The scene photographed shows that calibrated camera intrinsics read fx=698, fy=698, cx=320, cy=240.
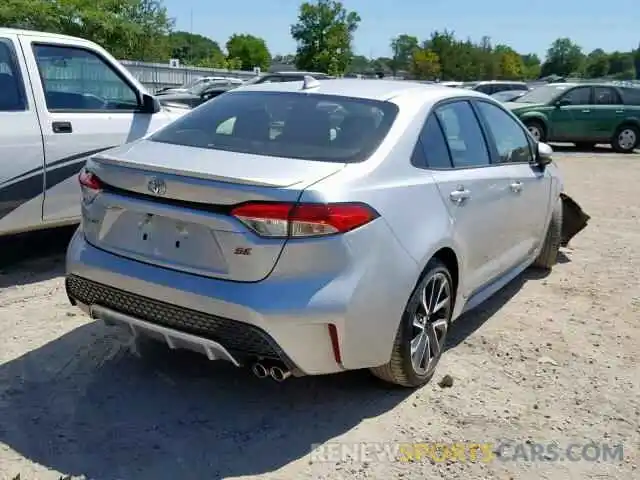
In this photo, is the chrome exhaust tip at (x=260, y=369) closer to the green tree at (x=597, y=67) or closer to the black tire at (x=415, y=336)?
the black tire at (x=415, y=336)

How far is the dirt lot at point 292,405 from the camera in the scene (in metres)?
3.06

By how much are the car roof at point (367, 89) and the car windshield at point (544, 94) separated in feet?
45.1

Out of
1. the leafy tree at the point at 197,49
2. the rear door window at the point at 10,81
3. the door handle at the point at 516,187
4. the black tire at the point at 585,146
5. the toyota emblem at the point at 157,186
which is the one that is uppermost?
the leafy tree at the point at 197,49

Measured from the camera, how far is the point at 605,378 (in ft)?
13.4

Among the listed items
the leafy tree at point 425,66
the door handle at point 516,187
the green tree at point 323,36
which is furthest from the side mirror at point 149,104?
the leafy tree at point 425,66

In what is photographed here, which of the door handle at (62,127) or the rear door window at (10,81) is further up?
the rear door window at (10,81)

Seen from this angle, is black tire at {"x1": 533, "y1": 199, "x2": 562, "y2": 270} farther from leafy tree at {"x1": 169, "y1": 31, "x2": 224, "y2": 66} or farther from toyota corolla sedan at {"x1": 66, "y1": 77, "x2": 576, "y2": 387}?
leafy tree at {"x1": 169, "y1": 31, "x2": 224, "y2": 66}

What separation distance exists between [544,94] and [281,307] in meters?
16.2

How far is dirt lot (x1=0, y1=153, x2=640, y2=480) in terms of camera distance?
306 cm

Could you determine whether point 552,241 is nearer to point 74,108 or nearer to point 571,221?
point 571,221

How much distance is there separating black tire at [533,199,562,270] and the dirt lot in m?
0.94

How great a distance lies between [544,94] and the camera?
57.6 ft

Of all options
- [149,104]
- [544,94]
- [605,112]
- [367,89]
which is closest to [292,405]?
[367,89]

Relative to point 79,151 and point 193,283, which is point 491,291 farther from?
point 79,151
